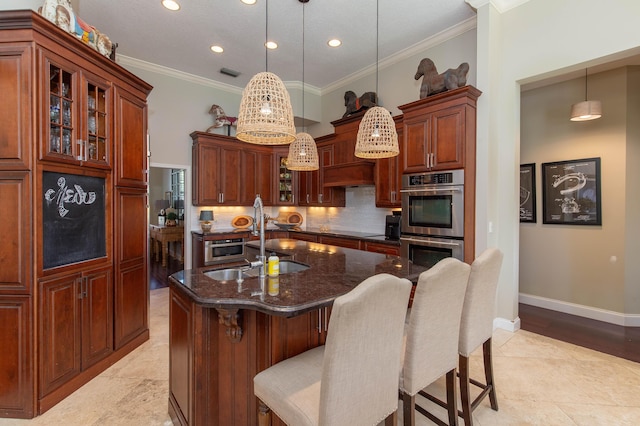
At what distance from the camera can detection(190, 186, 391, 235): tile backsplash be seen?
16.4ft

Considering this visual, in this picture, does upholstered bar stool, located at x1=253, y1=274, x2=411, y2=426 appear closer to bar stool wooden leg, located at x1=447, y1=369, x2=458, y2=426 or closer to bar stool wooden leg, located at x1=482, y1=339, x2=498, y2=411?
bar stool wooden leg, located at x1=447, y1=369, x2=458, y2=426

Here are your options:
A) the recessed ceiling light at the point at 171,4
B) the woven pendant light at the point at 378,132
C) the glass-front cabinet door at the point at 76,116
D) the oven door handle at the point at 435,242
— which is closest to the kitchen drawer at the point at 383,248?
A: the oven door handle at the point at 435,242

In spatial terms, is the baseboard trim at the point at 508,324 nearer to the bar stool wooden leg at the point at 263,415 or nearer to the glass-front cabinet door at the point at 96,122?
the bar stool wooden leg at the point at 263,415

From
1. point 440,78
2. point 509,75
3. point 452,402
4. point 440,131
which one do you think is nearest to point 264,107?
point 452,402

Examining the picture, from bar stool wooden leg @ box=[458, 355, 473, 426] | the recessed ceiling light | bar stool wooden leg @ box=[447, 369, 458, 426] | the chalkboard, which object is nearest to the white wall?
bar stool wooden leg @ box=[458, 355, 473, 426]

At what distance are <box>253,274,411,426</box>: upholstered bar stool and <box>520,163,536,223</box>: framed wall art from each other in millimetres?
4005

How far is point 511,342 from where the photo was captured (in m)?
3.13

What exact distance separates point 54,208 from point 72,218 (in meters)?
0.15

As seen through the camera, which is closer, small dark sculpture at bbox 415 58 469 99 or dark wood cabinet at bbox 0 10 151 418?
dark wood cabinet at bbox 0 10 151 418

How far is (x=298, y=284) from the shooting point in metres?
1.79

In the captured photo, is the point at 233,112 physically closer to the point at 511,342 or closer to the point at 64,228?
the point at 64,228

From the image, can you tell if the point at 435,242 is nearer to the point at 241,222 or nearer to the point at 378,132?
the point at 378,132

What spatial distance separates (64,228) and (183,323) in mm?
1306

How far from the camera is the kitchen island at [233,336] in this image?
1.55 metres
